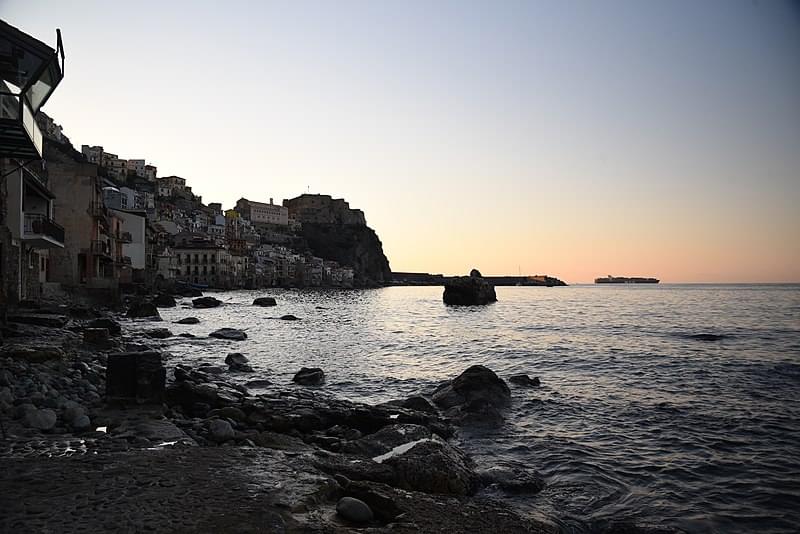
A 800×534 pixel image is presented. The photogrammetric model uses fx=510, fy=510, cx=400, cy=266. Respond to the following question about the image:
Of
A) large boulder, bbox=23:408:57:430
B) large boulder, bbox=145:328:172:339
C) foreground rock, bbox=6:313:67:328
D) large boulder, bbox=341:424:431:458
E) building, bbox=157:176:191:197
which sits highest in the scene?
building, bbox=157:176:191:197

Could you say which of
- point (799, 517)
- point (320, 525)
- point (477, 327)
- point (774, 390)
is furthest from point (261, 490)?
point (477, 327)

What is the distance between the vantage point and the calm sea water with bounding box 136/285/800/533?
8.47 metres

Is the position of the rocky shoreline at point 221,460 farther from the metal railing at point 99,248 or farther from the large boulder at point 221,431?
the metal railing at point 99,248

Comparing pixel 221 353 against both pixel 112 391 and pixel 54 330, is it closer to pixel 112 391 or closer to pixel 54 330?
pixel 54 330

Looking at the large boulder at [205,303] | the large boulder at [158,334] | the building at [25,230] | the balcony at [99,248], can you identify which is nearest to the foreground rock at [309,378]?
the large boulder at [158,334]

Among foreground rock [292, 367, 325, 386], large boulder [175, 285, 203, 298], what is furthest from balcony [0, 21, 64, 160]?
large boulder [175, 285, 203, 298]

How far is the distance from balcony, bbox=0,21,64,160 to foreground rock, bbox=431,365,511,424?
42.2 ft

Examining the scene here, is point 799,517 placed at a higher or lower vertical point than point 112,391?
lower

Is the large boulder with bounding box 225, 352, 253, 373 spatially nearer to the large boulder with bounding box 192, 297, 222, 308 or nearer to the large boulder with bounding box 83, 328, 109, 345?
the large boulder with bounding box 83, 328, 109, 345

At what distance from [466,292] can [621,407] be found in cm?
7118

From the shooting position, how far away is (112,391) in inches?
418

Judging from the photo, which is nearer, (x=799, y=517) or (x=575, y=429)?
(x=799, y=517)

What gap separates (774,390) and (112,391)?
19748mm

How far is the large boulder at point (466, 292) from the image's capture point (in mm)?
86188
